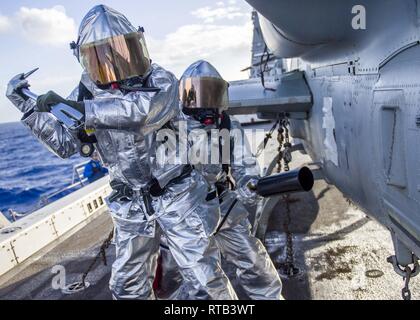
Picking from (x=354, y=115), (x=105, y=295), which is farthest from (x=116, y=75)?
(x=105, y=295)

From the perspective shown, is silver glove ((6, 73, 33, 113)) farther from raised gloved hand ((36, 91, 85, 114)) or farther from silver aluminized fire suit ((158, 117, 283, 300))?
silver aluminized fire suit ((158, 117, 283, 300))

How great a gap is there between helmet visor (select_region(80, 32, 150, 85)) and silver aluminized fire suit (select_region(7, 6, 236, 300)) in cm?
7

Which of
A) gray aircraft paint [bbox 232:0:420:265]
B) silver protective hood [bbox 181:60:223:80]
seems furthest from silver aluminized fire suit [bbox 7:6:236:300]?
gray aircraft paint [bbox 232:0:420:265]

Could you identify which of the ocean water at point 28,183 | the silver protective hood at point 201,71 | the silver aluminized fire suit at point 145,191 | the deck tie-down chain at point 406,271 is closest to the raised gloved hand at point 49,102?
the silver aluminized fire suit at point 145,191

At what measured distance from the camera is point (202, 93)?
3.38 m

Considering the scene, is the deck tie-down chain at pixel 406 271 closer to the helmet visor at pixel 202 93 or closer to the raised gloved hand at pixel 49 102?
the helmet visor at pixel 202 93

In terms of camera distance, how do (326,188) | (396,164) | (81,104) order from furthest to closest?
(326,188), (81,104), (396,164)

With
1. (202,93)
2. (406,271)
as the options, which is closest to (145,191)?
(202,93)

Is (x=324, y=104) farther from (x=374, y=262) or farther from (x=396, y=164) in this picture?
(x=374, y=262)

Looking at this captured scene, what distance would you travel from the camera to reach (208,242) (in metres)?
2.76

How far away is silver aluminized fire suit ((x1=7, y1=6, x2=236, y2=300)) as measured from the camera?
2.57m

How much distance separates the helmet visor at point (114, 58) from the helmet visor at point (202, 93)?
2.85 feet
